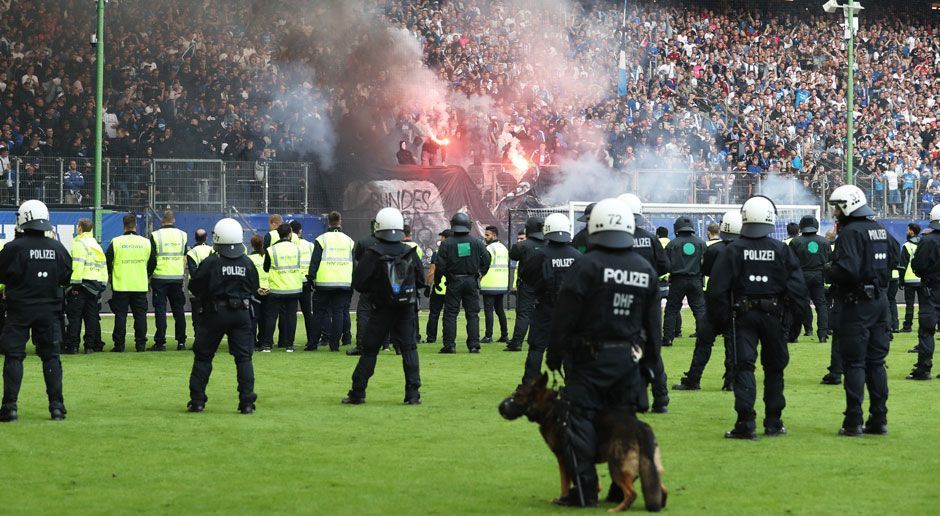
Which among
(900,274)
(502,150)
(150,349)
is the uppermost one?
(502,150)

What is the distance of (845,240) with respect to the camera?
1006 centimetres

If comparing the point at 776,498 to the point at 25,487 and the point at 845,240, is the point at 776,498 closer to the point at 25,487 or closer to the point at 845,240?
the point at 845,240

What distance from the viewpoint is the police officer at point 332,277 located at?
57.6 ft

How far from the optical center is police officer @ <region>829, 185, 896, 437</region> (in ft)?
32.8

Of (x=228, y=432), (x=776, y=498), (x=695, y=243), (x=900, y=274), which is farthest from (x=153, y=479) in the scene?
(x=900, y=274)

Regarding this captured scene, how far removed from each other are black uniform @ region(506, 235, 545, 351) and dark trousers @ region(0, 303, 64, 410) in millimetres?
5835

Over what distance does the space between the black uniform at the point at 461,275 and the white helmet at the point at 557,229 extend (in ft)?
17.6

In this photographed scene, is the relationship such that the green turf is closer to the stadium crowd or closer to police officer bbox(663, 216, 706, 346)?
police officer bbox(663, 216, 706, 346)

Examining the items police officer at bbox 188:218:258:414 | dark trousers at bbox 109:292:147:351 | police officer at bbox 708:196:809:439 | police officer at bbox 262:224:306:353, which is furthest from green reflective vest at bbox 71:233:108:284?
police officer at bbox 708:196:809:439

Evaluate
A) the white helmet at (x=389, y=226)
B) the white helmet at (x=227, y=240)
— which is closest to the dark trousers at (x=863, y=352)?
the white helmet at (x=389, y=226)

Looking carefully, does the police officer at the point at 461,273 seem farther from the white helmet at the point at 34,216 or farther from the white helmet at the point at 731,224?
the white helmet at the point at 34,216

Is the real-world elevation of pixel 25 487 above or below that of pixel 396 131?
below

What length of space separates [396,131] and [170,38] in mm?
6341

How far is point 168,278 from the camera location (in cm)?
1795
